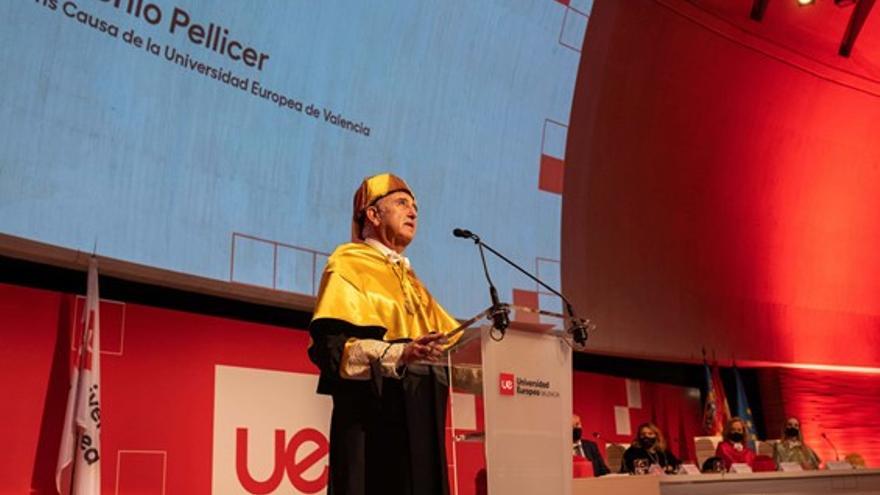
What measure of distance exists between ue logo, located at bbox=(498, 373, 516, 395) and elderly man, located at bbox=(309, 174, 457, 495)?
16 cm

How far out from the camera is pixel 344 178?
15.5 ft

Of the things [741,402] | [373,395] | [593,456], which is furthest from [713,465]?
A: [373,395]

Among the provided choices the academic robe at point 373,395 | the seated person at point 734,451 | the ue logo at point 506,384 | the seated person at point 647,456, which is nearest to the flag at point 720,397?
the seated person at point 734,451

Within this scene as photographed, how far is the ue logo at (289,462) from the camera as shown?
4.53 m

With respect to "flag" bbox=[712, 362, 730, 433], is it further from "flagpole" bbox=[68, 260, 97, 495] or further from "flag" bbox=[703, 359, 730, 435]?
"flagpole" bbox=[68, 260, 97, 495]

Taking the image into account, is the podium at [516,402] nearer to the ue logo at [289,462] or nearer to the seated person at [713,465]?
the ue logo at [289,462]

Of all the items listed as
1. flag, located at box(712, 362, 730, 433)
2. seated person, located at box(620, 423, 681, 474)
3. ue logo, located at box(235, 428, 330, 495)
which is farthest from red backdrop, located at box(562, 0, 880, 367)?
ue logo, located at box(235, 428, 330, 495)

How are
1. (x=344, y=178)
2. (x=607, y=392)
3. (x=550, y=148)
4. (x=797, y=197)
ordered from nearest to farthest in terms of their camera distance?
(x=344, y=178), (x=550, y=148), (x=607, y=392), (x=797, y=197)

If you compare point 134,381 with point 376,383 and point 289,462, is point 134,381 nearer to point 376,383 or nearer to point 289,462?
point 289,462

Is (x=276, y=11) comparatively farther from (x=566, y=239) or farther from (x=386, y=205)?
(x=566, y=239)

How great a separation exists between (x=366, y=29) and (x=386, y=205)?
268cm

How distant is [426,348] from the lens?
200cm

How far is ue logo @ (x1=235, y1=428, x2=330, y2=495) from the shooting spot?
14.9 ft

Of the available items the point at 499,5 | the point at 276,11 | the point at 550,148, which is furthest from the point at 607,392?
the point at 276,11
